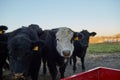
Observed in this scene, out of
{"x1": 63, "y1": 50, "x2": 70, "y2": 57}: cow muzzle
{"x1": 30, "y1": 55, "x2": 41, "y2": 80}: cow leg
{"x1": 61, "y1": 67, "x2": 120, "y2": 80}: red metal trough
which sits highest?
{"x1": 61, "y1": 67, "x2": 120, "y2": 80}: red metal trough

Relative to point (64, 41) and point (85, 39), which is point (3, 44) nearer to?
point (64, 41)

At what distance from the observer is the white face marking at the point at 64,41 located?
26.8 ft

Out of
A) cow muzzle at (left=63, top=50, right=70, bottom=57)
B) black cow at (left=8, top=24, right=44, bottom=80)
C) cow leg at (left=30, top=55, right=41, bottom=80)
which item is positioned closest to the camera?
black cow at (left=8, top=24, right=44, bottom=80)

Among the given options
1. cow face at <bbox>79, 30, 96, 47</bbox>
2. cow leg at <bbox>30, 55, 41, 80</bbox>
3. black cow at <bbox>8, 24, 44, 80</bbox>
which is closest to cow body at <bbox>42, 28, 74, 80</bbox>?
cow leg at <bbox>30, 55, 41, 80</bbox>

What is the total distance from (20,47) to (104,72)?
2.58 metres

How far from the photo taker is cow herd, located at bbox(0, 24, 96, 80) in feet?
21.1

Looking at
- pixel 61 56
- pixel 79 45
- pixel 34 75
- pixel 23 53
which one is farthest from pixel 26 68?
pixel 79 45

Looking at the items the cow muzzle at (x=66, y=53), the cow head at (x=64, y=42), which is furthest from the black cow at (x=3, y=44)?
the cow muzzle at (x=66, y=53)

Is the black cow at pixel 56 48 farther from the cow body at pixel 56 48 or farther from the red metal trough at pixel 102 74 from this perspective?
the red metal trough at pixel 102 74

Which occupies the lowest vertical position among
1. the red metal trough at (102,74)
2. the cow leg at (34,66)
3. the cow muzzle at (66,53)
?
the cow leg at (34,66)

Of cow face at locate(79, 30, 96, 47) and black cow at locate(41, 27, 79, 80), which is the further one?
cow face at locate(79, 30, 96, 47)

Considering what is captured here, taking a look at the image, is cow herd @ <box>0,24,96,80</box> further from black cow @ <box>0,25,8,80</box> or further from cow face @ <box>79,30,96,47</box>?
cow face @ <box>79,30,96,47</box>

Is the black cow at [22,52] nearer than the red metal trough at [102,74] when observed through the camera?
No

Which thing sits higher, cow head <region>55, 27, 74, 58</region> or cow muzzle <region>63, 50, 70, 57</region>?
cow head <region>55, 27, 74, 58</region>
